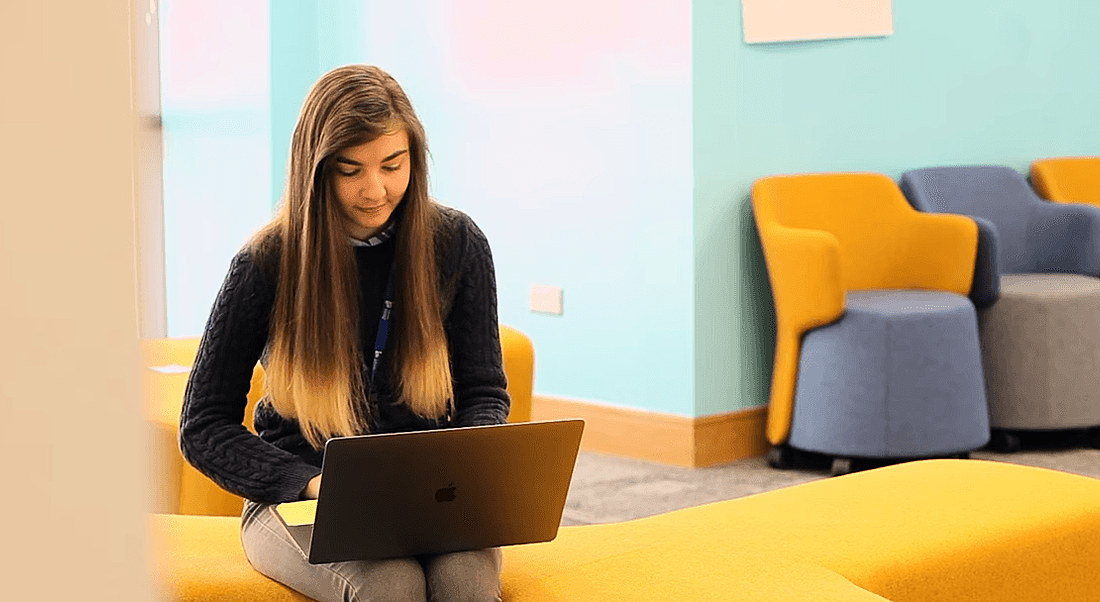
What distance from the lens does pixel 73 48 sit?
116 millimetres

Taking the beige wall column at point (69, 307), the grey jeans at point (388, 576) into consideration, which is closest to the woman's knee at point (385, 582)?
the grey jeans at point (388, 576)

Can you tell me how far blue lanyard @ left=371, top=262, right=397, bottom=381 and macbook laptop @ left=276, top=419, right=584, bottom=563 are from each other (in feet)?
0.87

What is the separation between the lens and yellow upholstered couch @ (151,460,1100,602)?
1.63 metres

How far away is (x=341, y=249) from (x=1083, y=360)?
124 inches

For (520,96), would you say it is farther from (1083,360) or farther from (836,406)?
(1083,360)

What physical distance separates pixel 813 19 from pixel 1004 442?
1.47m

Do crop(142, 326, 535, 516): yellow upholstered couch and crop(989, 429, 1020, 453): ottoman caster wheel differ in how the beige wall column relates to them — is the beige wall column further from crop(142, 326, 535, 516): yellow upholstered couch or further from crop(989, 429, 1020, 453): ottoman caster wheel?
crop(989, 429, 1020, 453): ottoman caster wheel

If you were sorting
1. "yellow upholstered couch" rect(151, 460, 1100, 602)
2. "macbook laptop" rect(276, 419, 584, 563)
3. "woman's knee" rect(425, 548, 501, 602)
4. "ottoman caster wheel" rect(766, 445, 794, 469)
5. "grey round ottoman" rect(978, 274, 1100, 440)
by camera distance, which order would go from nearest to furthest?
"macbook laptop" rect(276, 419, 584, 563) < "woman's knee" rect(425, 548, 501, 602) < "yellow upholstered couch" rect(151, 460, 1100, 602) < "ottoman caster wheel" rect(766, 445, 794, 469) < "grey round ottoman" rect(978, 274, 1100, 440)

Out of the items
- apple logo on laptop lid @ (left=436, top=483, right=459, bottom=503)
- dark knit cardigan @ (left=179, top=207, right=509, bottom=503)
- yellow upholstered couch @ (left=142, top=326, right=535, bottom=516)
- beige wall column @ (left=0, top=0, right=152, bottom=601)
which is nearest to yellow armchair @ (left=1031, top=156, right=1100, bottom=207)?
yellow upholstered couch @ (left=142, top=326, right=535, bottom=516)

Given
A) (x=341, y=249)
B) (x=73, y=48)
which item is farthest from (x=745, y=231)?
(x=73, y=48)

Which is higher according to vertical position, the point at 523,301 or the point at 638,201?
the point at 638,201

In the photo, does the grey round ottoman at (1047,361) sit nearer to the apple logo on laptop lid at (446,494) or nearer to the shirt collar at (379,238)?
the shirt collar at (379,238)

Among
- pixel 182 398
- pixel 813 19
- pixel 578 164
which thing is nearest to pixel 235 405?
pixel 182 398

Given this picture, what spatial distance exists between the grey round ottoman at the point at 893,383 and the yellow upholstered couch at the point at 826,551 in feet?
5.46
